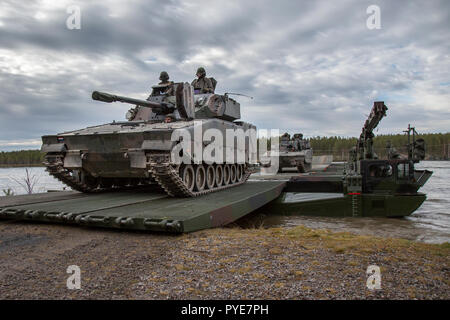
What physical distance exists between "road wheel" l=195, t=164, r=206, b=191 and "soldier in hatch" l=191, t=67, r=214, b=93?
→ 3.83m

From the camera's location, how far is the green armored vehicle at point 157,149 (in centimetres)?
813

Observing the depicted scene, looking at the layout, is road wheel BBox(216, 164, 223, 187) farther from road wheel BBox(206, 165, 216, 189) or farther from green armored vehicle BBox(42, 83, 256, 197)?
road wheel BBox(206, 165, 216, 189)

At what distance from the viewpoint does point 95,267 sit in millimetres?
3955

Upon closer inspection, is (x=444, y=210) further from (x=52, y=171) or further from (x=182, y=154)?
(x=52, y=171)

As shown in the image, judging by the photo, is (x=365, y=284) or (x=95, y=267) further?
(x=95, y=267)

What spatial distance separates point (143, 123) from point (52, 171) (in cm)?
263

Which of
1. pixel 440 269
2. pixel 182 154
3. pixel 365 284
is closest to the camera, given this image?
pixel 365 284

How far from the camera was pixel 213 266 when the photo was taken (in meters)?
3.96

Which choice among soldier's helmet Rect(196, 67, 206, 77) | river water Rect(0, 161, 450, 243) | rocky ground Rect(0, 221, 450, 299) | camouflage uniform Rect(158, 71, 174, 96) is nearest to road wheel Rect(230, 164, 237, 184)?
river water Rect(0, 161, 450, 243)

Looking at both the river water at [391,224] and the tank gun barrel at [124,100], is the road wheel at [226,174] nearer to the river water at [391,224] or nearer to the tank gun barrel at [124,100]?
the river water at [391,224]

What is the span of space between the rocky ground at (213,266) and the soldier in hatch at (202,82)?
803cm

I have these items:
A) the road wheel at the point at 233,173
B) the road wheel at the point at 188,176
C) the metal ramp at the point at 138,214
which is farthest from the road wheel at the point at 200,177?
the road wheel at the point at 233,173

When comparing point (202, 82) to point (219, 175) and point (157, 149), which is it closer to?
point (219, 175)
